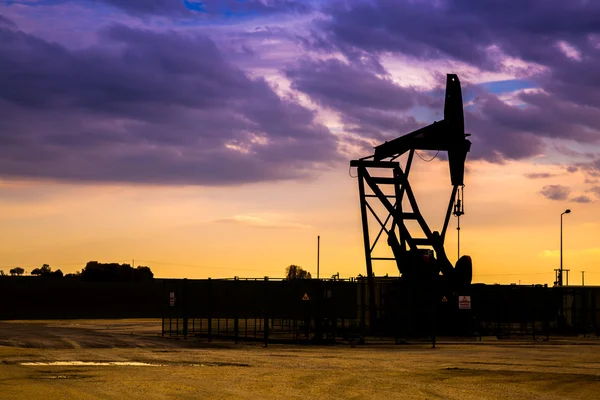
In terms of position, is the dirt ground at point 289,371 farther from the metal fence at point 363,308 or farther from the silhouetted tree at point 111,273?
the silhouetted tree at point 111,273

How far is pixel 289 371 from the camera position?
79.2 ft

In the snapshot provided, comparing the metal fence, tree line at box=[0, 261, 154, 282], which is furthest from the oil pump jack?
tree line at box=[0, 261, 154, 282]

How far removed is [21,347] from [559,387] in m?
20.8

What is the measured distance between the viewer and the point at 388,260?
5272 cm

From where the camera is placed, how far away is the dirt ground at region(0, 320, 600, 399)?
62.6 feet

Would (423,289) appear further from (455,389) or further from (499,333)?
(455,389)

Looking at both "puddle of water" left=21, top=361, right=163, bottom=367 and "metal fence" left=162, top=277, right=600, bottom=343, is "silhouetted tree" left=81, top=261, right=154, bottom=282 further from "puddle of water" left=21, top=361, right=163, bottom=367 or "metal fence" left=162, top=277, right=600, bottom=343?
"puddle of water" left=21, top=361, right=163, bottom=367

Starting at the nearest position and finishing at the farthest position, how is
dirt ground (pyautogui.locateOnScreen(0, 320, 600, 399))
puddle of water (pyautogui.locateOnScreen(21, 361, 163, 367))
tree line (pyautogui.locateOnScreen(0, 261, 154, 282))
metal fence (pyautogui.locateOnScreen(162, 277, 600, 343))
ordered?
dirt ground (pyautogui.locateOnScreen(0, 320, 600, 399))
puddle of water (pyautogui.locateOnScreen(21, 361, 163, 367))
metal fence (pyautogui.locateOnScreen(162, 277, 600, 343))
tree line (pyautogui.locateOnScreen(0, 261, 154, 282))

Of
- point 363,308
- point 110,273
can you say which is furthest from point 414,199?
point 110,273

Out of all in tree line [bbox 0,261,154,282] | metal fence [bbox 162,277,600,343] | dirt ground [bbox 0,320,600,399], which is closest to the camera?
dirt ground [bbox 0,320,600,399]

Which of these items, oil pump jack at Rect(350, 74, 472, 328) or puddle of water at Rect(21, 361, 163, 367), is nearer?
puddle of water at Rect(21, 361, 163, 367)

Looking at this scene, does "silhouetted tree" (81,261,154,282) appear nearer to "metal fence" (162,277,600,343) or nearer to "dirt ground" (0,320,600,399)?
"metal fence" (162,277,600,343)

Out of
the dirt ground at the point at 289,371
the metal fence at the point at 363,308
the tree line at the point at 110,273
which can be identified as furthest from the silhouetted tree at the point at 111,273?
the dirt ground at the point at 289,371

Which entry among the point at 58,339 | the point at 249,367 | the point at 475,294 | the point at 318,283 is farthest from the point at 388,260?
the point at 249,367
